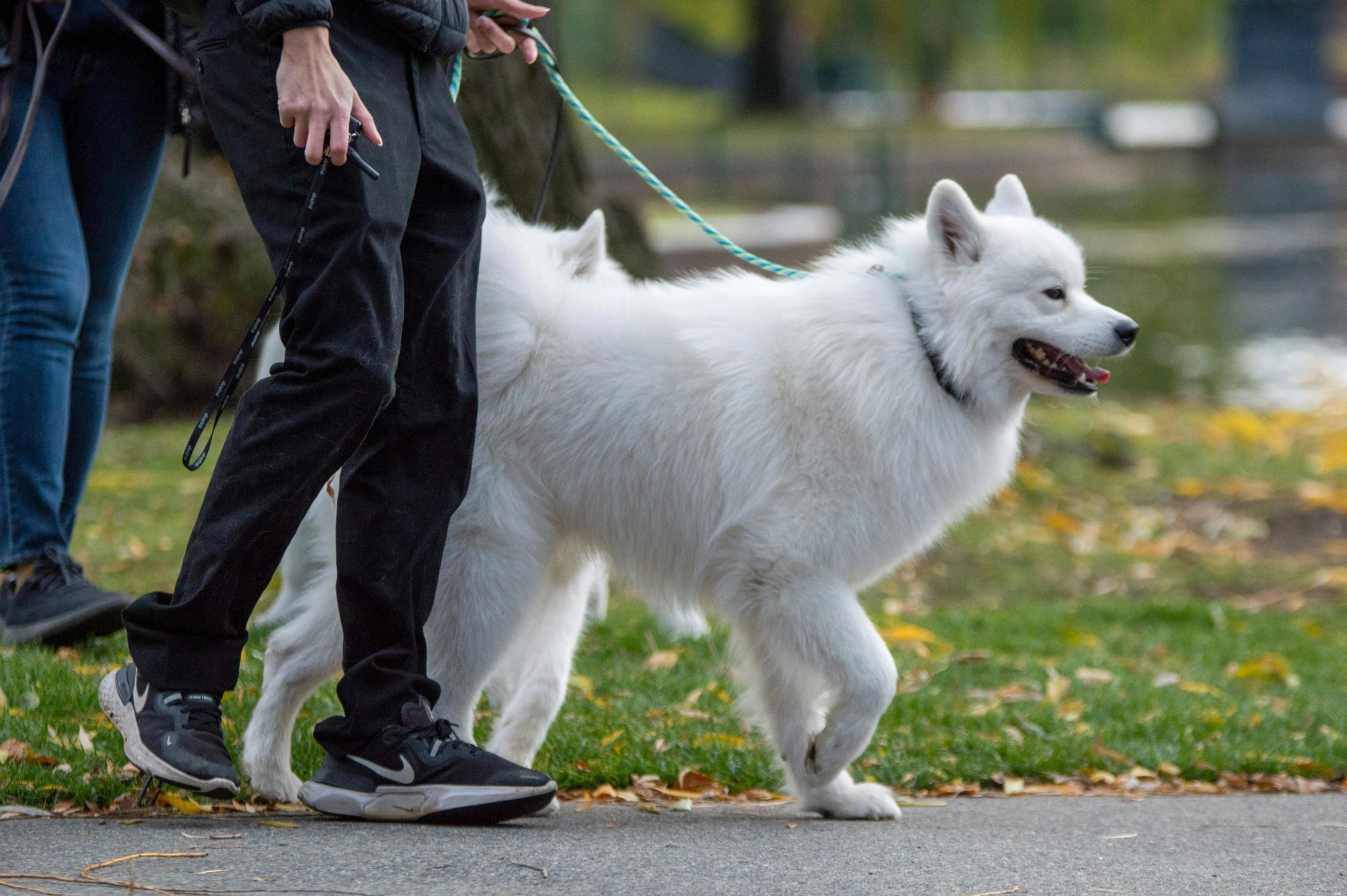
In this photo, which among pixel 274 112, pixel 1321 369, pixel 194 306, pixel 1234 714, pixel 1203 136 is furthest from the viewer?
pixel 1203 136

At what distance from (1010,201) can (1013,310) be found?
569 millimetres

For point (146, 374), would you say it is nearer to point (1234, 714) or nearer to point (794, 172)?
point (1234, 714)

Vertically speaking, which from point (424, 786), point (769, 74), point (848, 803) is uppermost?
point (769, 74)

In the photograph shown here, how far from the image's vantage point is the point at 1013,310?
3797 millimetres

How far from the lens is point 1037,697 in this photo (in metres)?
5.10

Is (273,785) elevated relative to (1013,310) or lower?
lower

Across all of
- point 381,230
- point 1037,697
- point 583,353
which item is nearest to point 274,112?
point 381,230

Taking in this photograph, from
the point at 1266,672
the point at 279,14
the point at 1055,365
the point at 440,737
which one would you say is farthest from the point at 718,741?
the point at 1266,672

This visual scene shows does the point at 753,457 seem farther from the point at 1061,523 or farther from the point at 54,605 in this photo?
the point at 1061,523

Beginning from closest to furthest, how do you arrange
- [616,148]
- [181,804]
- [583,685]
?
[181,804], [616,148], [583,685]

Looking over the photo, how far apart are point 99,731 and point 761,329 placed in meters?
1.93

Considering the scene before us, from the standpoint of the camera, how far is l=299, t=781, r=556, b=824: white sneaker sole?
3.18m

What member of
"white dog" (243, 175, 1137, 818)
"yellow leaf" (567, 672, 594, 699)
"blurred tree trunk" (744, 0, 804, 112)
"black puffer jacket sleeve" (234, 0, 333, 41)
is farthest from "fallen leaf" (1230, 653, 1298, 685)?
"blurred tree trunk" (744, 0, 804, 112)

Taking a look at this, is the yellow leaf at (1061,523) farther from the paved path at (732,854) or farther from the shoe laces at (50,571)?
the shoe laces at (50,571)
